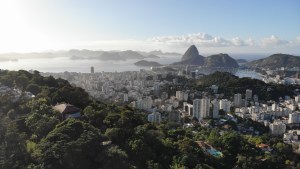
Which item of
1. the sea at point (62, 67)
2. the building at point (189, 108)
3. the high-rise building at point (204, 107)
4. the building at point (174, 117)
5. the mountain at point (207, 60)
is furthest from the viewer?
the mountain at point (207, 60)

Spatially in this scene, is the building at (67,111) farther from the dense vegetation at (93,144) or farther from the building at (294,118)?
the building at (294,118)

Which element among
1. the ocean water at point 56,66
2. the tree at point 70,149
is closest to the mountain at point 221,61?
the ocean water at point 56,66

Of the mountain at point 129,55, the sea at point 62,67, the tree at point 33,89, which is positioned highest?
the mountain at point 129,55

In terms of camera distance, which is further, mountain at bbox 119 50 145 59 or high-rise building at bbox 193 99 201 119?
mountain at bbox 119 50 145 59

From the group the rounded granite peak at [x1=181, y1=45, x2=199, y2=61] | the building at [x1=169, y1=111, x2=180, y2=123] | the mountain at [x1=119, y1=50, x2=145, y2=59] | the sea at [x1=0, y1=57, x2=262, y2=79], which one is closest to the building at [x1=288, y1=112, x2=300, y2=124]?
the building at [x1=169, y1=111, x2=180, y2=123]

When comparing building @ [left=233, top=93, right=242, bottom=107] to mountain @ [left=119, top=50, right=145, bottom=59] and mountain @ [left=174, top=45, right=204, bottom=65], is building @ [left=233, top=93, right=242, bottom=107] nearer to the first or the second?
mountain @ [left=174, top=45, right=204, bottom=65]

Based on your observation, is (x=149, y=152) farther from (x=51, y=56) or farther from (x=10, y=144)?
(x=51, y=56)

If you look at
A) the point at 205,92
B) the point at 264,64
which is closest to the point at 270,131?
the point at 205,92
